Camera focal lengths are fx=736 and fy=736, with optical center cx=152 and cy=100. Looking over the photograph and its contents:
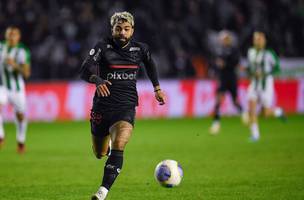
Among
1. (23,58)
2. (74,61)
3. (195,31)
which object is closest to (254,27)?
(195,31)

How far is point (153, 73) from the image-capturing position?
954 centimetres

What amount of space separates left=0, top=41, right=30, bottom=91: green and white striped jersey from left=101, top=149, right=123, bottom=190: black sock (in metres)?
7.63

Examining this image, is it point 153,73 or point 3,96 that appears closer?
point 153,73

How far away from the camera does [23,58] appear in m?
15.8

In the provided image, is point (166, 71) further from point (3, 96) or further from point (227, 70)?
point (3, 96)

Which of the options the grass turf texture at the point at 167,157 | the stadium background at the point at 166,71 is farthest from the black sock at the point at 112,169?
the stadium background at the point at 166,71

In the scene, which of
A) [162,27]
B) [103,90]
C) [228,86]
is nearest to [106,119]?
[103,90]

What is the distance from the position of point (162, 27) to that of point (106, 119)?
53.9ft

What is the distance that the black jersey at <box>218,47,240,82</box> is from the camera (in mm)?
19922

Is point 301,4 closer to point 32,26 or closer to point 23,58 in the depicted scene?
point 32,26

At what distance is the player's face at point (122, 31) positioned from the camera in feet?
29.3

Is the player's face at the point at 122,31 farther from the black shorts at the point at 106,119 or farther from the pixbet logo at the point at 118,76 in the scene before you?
the black shorts at the point at 106,119

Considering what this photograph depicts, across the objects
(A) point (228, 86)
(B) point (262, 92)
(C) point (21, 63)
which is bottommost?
(A) point (228, 86)

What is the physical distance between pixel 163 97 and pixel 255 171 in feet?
10.3
